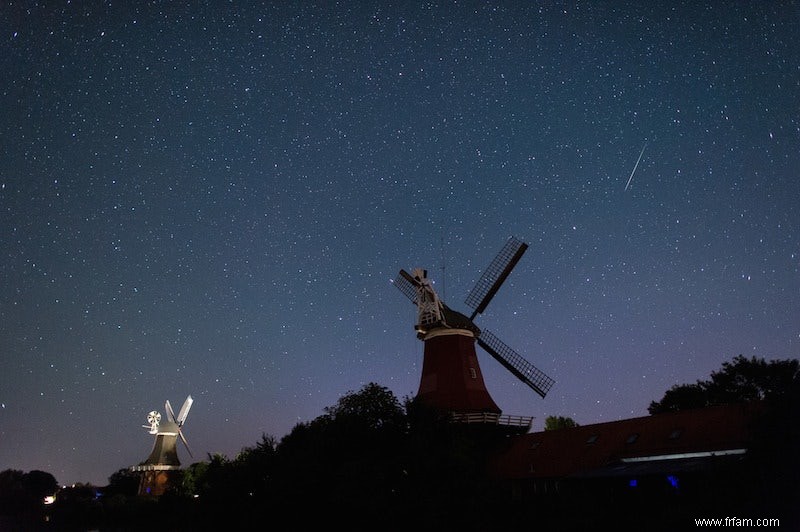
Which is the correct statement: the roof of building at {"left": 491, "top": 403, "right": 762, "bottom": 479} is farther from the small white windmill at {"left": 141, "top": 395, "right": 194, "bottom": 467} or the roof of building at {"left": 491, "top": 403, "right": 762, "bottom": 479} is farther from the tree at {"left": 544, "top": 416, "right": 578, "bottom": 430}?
the small white windmill at {"left": 141, "top": 395, "right": 194, "bottom": 467}

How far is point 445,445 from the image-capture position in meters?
20.9

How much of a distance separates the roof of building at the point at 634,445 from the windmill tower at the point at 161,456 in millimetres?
48898

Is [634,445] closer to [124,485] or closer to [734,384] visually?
[734,384]

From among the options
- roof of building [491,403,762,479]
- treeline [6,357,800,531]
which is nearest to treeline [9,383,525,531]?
treeline [6,357,800,531]

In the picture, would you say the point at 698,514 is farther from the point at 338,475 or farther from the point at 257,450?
the point at 257,450

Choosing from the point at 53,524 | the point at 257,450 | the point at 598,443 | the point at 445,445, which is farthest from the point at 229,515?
the point at 53,524

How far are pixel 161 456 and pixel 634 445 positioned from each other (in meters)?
59.9

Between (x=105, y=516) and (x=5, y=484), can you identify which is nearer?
(x=105, y=516)

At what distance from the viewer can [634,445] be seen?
25.5 meters

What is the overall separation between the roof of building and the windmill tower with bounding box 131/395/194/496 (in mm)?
48898

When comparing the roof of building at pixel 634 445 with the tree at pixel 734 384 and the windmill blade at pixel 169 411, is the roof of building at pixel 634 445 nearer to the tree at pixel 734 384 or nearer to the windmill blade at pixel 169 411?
the tree at pixel 734 384

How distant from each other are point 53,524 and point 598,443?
187 feet

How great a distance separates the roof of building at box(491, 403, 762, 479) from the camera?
2198 cm

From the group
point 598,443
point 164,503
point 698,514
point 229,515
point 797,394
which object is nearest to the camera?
point 797,394
